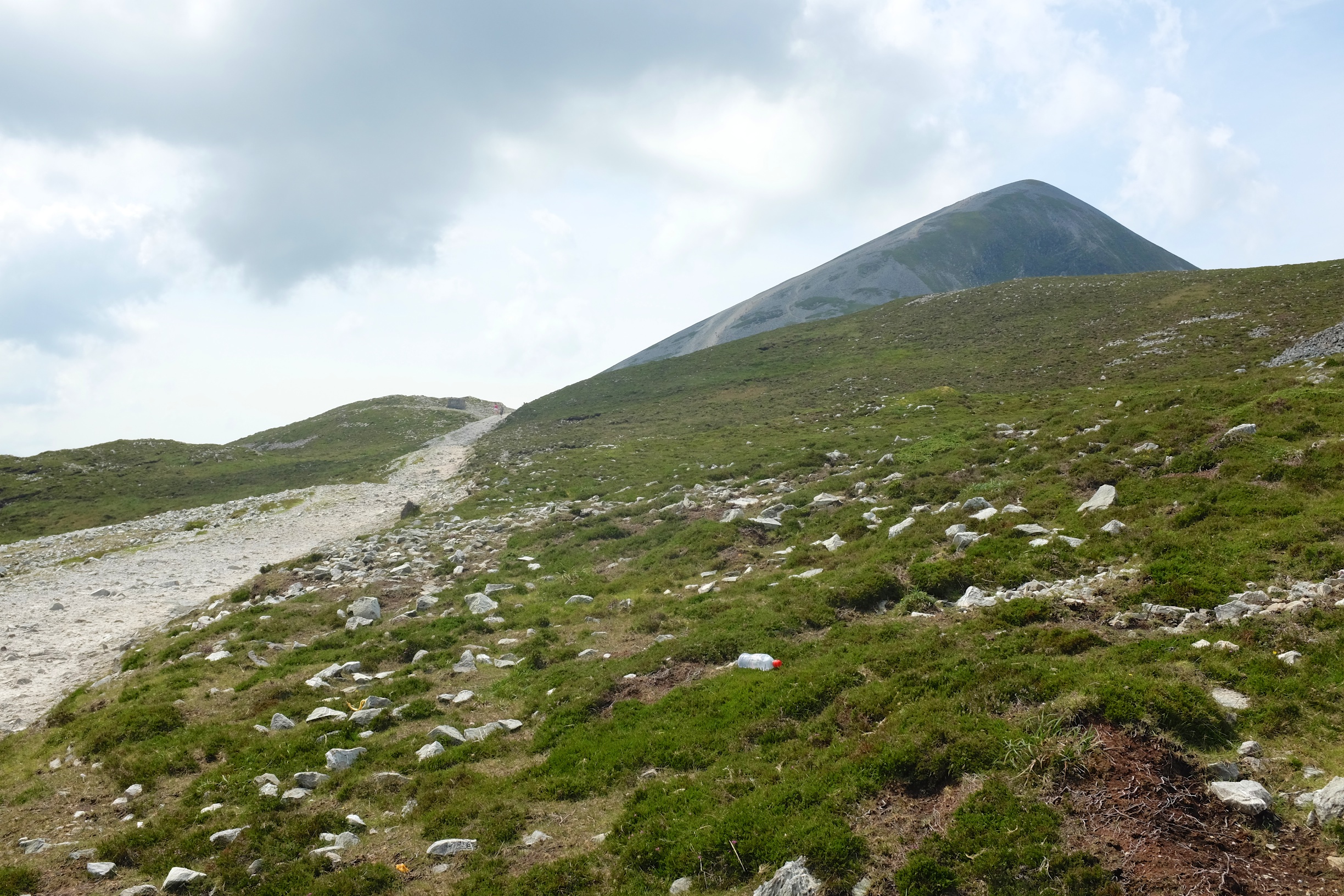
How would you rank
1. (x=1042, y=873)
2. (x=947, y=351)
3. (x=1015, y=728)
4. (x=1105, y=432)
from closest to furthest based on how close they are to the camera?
(x=1042, y=873), (x=1015, y=728), (x=1105, y=432), (x=947, y=351)

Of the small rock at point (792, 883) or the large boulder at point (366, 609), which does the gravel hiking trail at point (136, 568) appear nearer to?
the large boulder at point (366, 609)

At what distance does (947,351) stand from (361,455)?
6728cm

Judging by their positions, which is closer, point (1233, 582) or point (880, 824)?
point (880, 824)

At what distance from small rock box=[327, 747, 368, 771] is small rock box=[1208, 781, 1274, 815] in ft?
41.5

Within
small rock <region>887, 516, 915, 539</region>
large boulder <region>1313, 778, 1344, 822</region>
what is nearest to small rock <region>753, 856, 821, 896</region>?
large boulder <region>1313, 778, 1344, 822</region>

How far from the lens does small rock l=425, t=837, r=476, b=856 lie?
9328 mm

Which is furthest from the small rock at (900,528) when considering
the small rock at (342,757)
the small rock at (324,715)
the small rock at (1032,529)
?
the small rock at (324,715)

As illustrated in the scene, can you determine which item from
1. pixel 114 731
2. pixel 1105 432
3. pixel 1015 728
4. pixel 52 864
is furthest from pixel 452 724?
pixel 1105 432

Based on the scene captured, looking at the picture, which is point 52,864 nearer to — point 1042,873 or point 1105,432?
point 1042,873

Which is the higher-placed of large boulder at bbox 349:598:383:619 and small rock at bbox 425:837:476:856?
large boulder at bbox 349:598:383:619

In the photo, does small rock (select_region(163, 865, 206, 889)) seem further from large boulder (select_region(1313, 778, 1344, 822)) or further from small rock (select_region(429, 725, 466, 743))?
large boulder (select_region(1313, 778, 1344, 822))

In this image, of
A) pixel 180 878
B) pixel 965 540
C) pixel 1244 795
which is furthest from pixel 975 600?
pixel 180 878

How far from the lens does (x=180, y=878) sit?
9008mm

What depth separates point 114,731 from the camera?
44.4 ft
